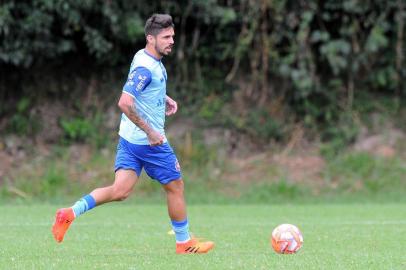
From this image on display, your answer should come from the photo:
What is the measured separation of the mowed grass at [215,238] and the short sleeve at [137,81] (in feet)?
4.75

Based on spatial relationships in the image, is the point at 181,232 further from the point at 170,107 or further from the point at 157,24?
the point at 157,24

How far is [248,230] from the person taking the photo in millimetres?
11594

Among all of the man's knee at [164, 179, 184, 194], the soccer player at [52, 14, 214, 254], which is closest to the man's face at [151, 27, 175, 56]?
the soccer player at [52, 14, 214, 254]

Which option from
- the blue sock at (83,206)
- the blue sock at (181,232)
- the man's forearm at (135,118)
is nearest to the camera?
the man's forearm at (135,118)

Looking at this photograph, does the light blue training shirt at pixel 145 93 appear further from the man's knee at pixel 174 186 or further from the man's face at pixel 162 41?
the man's knee at pixel 174 186

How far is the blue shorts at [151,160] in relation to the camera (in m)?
9.02

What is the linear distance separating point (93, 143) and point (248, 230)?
887 centimetres

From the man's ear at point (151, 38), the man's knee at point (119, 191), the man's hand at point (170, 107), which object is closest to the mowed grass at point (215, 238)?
the man's knee at point (119, 191)

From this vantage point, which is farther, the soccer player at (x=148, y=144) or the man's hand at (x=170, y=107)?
the man's hand at (x=170, y=107)

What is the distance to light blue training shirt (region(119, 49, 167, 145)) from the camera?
28.5ft

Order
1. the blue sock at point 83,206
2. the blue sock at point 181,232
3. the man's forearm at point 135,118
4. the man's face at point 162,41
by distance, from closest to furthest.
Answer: the man's forearm at point 135,118 < the blue sock at point 83,206 < the man's face at point 162,41 < the blue sock at point 181,232

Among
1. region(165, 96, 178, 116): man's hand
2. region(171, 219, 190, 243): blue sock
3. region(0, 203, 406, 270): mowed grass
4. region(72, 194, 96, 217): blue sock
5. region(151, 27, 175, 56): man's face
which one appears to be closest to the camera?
region(0, 203, 406, 270): mowed grass

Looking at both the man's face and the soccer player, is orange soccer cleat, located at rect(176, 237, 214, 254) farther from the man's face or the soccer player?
the man's face

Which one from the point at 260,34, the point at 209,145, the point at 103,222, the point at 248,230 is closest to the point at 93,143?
the point at 209,145
